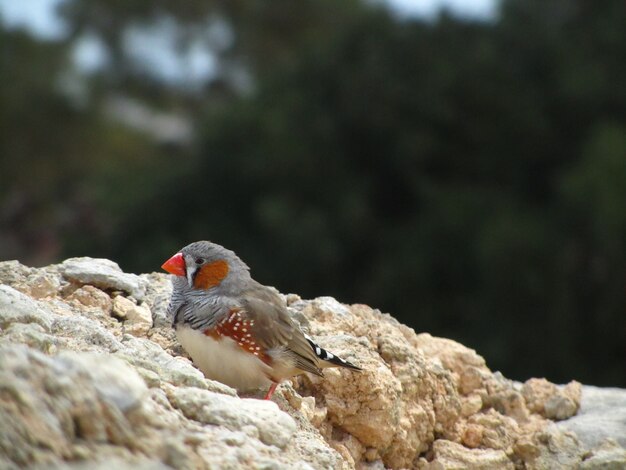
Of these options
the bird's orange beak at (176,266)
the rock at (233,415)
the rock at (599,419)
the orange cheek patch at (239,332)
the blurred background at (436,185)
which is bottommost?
the rock at (233,415)

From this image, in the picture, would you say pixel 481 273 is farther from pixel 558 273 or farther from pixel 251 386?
pixel 251 386

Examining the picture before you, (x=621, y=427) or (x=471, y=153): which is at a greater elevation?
(x=471, y=153)

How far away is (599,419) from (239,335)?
7.74 feet

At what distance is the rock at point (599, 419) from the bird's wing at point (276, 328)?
1.75m

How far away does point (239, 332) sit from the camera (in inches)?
242

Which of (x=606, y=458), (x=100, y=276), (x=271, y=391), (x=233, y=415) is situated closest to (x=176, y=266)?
(x=100, y=276)

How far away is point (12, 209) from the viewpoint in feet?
91.2

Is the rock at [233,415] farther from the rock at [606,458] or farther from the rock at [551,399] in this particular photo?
the rock at [551,399]

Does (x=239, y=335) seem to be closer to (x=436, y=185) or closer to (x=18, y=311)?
(x=18, y=311)

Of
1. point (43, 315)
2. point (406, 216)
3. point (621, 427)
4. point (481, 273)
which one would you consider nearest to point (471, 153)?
point (406, 216)

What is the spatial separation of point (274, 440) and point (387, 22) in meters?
17.2

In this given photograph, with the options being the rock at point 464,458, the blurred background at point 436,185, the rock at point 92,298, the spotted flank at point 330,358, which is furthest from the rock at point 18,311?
the blurred background at point 436,185

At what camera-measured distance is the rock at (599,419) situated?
263 inches

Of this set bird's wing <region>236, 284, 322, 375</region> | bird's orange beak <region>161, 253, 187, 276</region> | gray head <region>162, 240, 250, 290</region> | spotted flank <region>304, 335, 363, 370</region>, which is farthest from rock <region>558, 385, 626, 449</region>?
bird's orange beak <region>161, 253, 187, 276</region>
